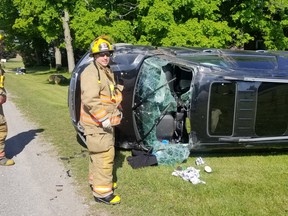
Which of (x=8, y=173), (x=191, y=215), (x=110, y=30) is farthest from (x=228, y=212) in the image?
(x=110, y=30)

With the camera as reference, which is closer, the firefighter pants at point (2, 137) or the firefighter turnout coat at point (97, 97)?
the firefighter turnout coat at point (97, 97)

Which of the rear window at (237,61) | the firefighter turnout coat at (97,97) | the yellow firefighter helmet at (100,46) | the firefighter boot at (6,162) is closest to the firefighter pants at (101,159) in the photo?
the firefighter turnout coat at (97,97)

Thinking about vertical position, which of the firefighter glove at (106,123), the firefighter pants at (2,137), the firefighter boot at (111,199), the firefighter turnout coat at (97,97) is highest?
the firefighter turnout coat at (97,97)

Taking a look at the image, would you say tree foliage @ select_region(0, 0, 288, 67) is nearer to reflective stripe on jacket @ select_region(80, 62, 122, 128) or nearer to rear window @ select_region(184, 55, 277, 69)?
rear window @ select_region(184, 55, 277, 69)

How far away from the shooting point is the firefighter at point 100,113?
4430 mm

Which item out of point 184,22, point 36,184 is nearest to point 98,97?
point 36,184

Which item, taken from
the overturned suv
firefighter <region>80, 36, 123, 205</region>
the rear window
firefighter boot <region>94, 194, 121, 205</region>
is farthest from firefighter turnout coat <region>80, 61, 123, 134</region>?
the rear window

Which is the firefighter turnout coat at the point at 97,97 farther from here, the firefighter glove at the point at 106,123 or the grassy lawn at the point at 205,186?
the grassy lawn at the point at 205,186

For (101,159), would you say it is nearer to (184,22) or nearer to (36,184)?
(36,184)

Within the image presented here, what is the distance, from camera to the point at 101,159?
4730 mm

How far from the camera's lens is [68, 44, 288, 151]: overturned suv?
5902mm

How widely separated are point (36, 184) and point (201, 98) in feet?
9.05

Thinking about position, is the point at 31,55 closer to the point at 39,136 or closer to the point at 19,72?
the point at 19,72

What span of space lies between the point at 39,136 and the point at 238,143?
433cm
